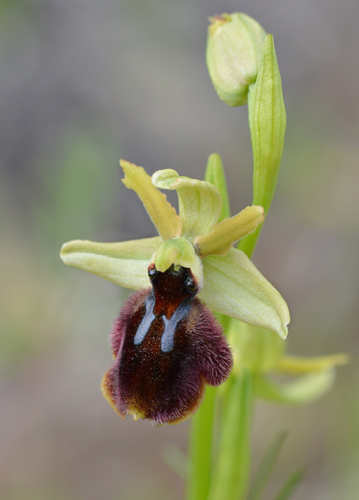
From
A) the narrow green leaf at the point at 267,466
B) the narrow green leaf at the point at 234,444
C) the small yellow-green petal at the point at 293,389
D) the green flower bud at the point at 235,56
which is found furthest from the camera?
the small yellow-green petal at the point at 293,389

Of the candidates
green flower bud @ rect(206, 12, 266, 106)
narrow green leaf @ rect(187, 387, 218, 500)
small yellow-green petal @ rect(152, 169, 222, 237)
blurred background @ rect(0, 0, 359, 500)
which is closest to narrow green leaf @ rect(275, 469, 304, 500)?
narrow green leaf @ rect(187, 387, 218, 500)

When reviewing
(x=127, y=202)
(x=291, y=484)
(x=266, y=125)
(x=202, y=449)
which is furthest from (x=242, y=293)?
(x=127, y=202)

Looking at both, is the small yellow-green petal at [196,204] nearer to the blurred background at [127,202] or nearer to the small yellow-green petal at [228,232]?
the small yellow-green petal at [228,232]

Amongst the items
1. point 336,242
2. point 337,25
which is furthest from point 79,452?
point 337,25

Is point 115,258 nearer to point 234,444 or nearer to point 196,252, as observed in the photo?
point 196,252

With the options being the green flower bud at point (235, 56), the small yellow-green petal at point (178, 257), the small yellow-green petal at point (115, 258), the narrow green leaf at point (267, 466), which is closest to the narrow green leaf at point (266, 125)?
the green flower bud at point (235, 56)

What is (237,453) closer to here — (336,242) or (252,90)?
(252,90)

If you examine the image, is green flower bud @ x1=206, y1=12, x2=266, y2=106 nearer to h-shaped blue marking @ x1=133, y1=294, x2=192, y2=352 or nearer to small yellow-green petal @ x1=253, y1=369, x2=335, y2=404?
h-shaped blue marking @ x1=133, y1=294, x2=192, y2=352
